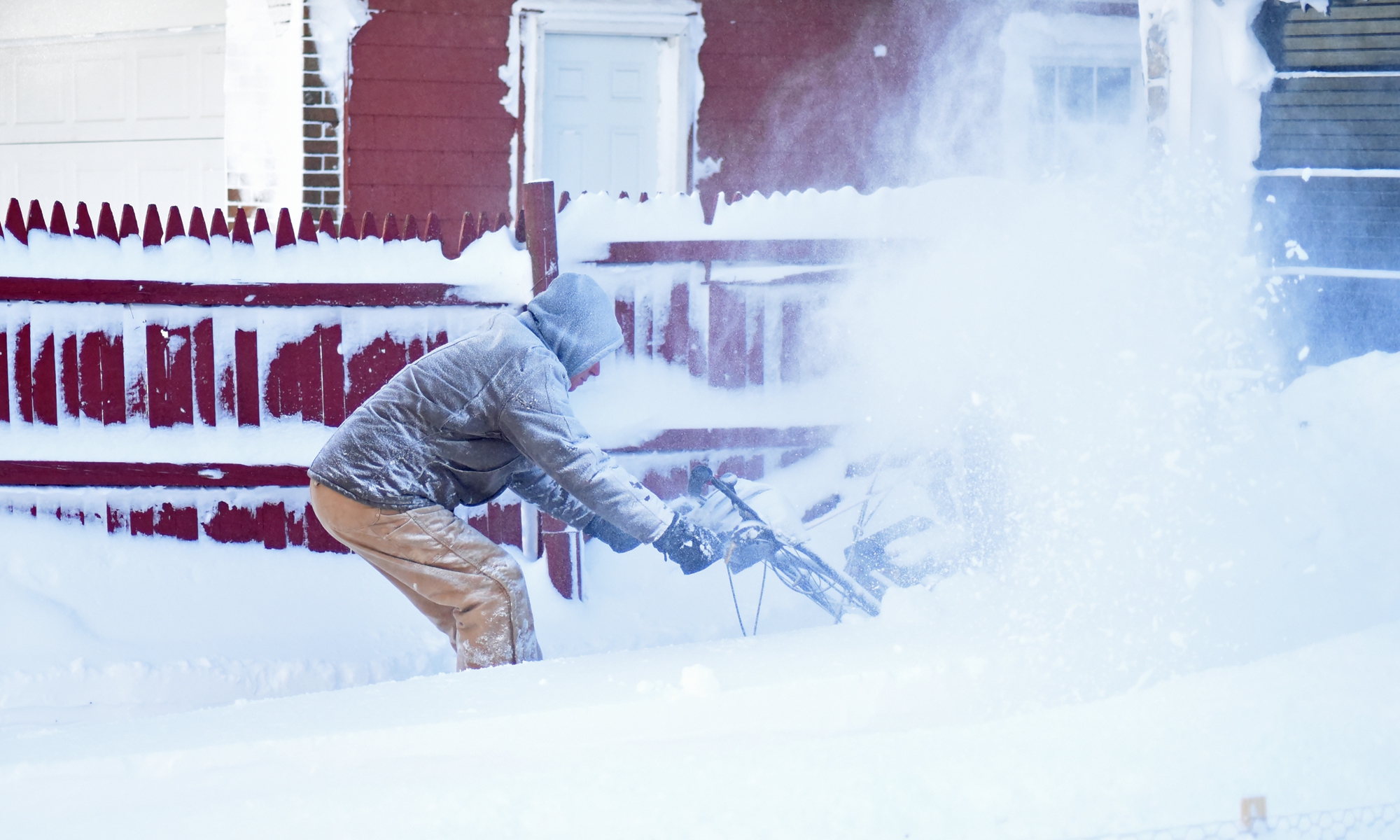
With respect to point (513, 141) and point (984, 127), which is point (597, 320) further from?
point (984, 127)

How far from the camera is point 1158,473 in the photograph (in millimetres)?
3842

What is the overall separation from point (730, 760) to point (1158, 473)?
6.93ft

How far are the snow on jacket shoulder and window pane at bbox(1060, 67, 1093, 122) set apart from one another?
6.72 metres

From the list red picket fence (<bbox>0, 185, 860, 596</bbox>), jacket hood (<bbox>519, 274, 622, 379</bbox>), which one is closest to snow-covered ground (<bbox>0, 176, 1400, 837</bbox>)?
red picket fence (<bbox>0, 185, 860, 596</bbox>)

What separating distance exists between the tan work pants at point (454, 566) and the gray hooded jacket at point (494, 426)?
58 millimetres

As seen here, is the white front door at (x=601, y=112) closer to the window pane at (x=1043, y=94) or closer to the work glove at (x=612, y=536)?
the window pane at (x=1043, y=94)

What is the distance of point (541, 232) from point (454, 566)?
6.34ft

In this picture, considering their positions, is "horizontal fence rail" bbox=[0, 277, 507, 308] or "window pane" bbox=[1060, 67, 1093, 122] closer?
"horizontal fence rail" bbox=[0, 277, 507, 308]

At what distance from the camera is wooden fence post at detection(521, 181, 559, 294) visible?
16.0 feet

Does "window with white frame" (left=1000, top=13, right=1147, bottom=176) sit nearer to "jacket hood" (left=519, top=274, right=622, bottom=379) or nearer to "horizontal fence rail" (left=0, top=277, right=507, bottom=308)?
"horizontal fence rail" (left=0, top=277, right=507, bottom=308)

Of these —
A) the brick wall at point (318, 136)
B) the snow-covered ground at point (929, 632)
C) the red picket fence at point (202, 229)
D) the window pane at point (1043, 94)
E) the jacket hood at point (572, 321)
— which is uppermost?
the window pane at point (1043, 94)

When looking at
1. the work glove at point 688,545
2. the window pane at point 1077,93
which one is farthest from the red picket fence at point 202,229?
the window pane at point 1077,93

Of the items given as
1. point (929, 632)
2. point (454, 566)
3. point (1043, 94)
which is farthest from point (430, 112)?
point (929, 632)

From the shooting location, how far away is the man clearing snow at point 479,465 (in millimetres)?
3244
